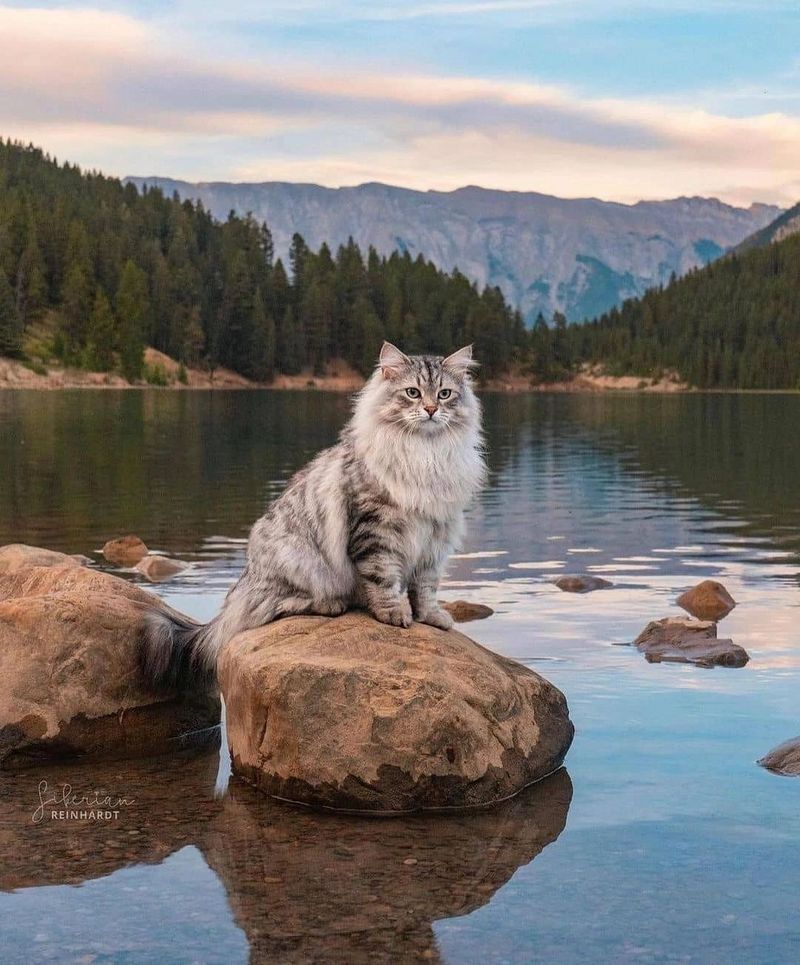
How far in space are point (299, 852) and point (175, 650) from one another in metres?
3.76

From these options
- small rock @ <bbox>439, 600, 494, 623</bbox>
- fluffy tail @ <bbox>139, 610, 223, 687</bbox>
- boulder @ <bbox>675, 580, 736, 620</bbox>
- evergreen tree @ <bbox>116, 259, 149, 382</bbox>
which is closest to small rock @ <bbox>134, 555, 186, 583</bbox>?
small rock @ <bbox>439, 600, 494, 623</bbox>

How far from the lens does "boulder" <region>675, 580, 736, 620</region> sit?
2088 cm

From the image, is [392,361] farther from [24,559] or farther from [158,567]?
[158,567]

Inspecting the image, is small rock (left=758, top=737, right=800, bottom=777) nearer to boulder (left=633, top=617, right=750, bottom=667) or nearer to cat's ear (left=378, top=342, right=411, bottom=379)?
boulder (left=633, top=617, right=750, bottom=667)

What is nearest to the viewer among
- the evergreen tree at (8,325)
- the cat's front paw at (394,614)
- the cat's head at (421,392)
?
the cat's head at (421,392)

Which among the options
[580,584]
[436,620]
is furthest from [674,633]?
[436,620]

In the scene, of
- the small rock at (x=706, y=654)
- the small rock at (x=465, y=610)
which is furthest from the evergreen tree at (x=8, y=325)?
the small rock at (x=706, y=654)

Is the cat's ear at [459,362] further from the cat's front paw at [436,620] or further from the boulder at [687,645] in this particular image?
the boulder at [687,645]

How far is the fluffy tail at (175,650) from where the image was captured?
42.3 feet

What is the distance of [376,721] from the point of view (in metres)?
10.8

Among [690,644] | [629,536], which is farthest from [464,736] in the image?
[629,536]

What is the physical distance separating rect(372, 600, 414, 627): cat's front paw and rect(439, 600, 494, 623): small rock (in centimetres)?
797

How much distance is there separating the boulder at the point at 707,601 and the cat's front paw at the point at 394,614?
391 inches

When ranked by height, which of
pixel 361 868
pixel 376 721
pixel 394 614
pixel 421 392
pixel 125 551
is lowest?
pixel 125 551
